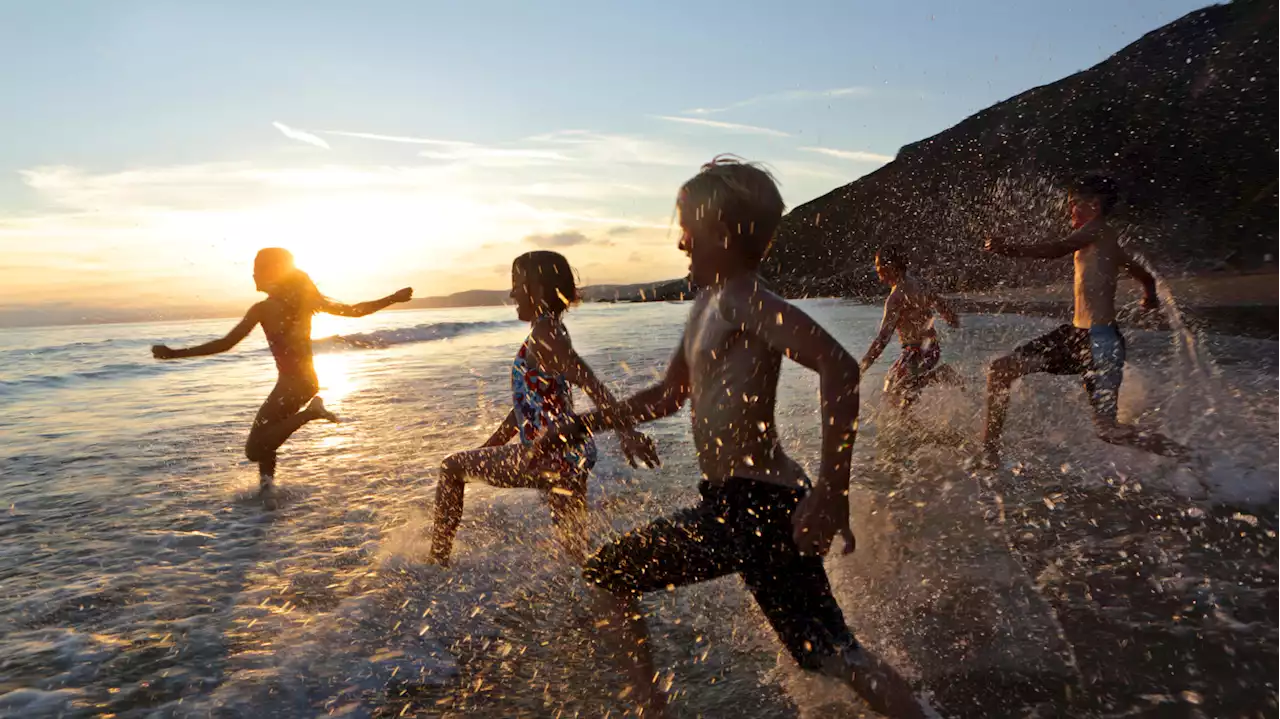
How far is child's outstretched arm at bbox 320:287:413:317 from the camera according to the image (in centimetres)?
588

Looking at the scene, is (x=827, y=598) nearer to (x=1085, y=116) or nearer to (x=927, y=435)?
(x=927, y=435)

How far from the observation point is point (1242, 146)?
70.6m

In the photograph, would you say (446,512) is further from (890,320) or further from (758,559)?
(890,320)

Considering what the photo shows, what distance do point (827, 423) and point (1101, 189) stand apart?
470 cm

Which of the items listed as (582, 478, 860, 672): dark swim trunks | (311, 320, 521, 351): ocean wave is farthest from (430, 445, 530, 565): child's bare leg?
(311, 320, 521, 351): ocean wave

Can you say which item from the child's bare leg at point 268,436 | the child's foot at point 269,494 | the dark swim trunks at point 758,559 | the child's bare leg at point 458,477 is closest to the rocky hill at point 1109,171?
the child's bare leg at point 268,436

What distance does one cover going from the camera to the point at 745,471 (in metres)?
2.24

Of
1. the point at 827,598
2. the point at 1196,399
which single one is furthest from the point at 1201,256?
the point at 827,598

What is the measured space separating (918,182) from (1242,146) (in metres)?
48.3

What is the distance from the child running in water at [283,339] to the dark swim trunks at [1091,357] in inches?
190

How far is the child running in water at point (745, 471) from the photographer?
2127mm

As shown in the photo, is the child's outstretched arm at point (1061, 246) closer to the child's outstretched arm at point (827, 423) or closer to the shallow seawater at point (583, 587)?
the shallow seawater at point (583, 587)

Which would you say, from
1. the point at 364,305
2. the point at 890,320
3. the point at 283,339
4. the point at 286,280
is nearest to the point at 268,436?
the point at 283,339

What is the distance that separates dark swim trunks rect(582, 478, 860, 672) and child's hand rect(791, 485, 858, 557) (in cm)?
9
